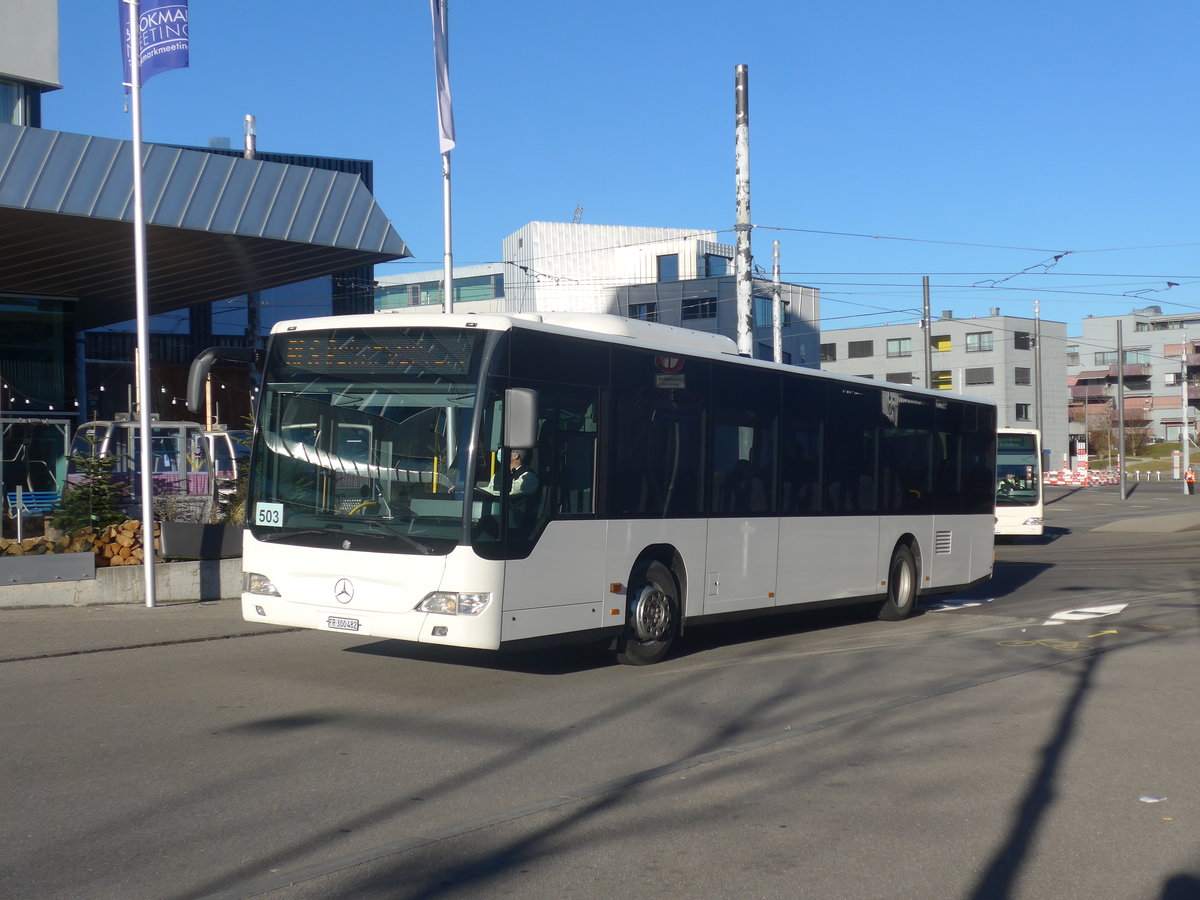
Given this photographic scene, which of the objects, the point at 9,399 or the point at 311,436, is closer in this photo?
the point at 311,436

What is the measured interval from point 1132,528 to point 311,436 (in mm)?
32439

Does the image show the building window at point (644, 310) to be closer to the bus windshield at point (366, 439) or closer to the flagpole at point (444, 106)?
the flagpole at point (444, 106)

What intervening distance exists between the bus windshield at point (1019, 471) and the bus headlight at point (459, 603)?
2512 cm

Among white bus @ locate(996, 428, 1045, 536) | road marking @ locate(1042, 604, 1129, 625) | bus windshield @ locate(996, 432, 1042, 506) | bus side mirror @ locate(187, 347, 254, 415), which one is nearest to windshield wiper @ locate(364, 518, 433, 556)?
bus side mirror @ locate(187, 347, 254, 415)

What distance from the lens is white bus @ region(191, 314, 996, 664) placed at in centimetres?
918

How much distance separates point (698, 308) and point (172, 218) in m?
52.0

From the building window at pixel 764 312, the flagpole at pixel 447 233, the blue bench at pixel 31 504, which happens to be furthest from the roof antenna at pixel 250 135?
the building window at pixel 764 312

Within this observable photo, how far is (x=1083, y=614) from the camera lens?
619 inches

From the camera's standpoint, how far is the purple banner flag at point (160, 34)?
1489 centimetres

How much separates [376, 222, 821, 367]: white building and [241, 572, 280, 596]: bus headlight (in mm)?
59210

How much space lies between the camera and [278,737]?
7.75 m

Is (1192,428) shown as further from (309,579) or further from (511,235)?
(309,579)

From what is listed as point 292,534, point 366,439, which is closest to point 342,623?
point 292,534

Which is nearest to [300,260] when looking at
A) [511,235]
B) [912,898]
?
[912,898]
